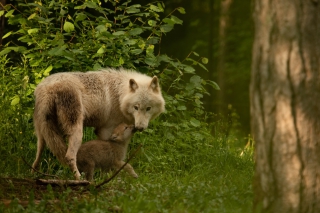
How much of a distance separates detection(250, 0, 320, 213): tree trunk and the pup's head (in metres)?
3.54

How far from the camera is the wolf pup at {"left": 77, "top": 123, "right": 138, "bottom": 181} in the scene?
22.8 ft

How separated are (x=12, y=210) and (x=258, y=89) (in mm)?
2049

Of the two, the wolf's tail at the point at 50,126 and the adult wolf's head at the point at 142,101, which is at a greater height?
the adult wolf's head at the point at 142,101

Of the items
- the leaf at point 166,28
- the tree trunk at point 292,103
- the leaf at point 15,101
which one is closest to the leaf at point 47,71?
the leaf at point 15,101

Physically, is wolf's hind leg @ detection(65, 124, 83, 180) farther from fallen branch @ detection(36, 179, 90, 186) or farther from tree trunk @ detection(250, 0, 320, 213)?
tree trunk @ detection(250, 0, 320, 213)

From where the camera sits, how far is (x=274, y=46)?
392cm

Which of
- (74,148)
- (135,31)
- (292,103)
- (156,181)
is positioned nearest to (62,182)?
(156,181)

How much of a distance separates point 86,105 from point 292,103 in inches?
156

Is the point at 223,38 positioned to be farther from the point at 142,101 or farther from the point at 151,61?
the point at 142,101

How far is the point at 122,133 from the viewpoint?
7.31 meters

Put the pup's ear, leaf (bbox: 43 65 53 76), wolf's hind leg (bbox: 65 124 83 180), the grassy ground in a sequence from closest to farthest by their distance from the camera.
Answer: the grassy ground
wolf's hind leg (bbox: 65 124 83 180)
the pup's ear
leaf (bbox: 43 65 53 76)

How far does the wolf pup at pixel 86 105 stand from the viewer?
6.98 metres

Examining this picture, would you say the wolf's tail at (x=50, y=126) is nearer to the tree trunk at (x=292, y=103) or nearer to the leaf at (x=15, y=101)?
the leaf at (x=15, y=101)

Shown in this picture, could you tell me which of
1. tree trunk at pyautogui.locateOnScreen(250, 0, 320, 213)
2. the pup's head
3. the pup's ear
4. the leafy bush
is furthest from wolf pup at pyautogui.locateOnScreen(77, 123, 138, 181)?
tree trunk at pyautogui.locateOnScreen(250, 0, 320, 213)
